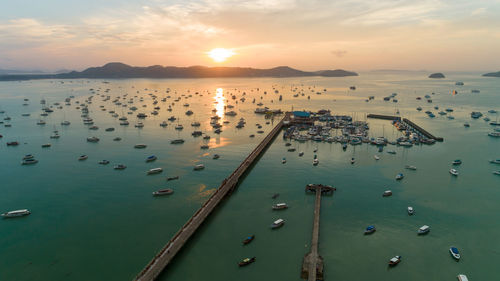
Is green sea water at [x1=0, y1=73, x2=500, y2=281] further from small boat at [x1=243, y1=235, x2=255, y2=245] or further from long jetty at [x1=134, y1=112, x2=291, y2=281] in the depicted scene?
long jetty at [x1=134, y1=112, x2=291, y2=281]

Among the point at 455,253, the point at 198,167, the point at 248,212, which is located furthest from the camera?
the point at 198,167

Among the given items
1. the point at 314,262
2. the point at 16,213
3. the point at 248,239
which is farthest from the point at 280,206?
the point at 16,213

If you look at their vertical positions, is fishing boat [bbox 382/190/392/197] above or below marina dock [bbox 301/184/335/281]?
above

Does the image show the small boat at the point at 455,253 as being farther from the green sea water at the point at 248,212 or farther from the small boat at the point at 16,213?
the small boat at the point at 16,213

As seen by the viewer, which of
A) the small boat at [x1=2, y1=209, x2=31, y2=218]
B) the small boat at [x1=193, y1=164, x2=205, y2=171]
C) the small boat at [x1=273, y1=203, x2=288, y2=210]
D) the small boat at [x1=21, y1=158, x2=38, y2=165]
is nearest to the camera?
the small boat at [x1=2, y1=209, x2=31, y2=218]

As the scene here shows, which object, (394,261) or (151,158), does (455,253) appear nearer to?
(394,261)

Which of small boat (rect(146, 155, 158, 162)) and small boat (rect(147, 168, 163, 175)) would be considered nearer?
small boat (rect(147, 168, 163, 175))

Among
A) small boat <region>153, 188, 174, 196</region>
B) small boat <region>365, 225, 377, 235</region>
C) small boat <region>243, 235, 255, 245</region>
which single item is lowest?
small boat <region>243, 235, 255, 245</region>

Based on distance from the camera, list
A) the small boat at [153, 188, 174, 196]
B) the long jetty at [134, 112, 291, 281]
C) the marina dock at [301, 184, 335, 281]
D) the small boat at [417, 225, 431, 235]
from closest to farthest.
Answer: the long jetty at [134, 112, 291, 281]
the marina dock at [301, 184, 335, 281]
the small boat at [417, 225, 431, 235]
the small boat at [153, 188, 174, 196]

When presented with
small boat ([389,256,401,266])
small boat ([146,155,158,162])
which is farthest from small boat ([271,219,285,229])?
small boat ([146,155,158,162])

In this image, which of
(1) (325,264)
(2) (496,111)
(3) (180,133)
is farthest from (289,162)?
(2) (496,111)

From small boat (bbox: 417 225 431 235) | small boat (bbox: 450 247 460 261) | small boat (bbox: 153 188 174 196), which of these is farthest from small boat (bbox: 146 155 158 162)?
small boat (bbox: 450 247 460 261)
